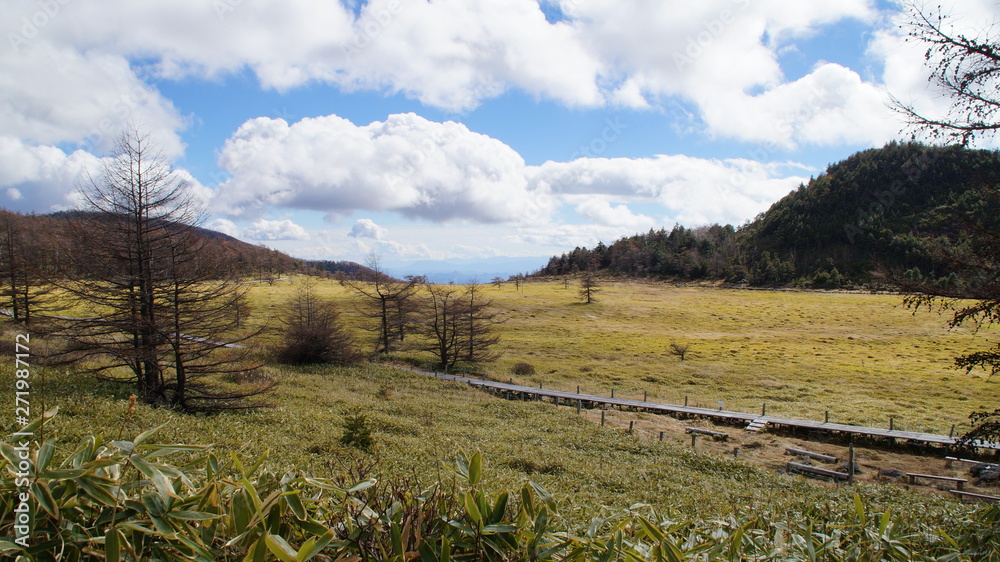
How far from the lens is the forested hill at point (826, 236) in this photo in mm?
134625

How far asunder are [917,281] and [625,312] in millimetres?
72282

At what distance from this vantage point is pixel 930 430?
26.1 m

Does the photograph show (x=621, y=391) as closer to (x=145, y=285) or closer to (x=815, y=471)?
(x=815, y=471)

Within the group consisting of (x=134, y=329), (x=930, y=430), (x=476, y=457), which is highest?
(x=476, y=457)

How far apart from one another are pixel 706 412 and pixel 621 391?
28.1 ft

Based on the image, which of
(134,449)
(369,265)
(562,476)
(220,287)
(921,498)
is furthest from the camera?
(369,265)

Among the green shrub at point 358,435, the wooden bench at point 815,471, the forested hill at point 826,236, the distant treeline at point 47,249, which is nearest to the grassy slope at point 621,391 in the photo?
the green shrub at point 358,435

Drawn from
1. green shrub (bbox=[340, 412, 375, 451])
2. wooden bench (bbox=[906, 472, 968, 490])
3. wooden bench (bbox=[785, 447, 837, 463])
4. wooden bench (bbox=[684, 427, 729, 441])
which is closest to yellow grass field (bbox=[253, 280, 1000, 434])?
wooden bench (bbox=[684, 427, 729, 441])

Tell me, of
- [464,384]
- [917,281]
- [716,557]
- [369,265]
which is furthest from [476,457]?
[369,265]

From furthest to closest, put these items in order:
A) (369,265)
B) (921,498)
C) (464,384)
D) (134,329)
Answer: (369,265) < (464,384) < (134,329) < (921,498)

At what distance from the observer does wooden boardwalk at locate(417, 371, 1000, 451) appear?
2397cm

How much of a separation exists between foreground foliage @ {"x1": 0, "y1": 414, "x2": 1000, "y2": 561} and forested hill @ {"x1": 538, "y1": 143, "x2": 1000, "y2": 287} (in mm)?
145730

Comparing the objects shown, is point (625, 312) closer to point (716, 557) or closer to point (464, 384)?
point (464, 384)

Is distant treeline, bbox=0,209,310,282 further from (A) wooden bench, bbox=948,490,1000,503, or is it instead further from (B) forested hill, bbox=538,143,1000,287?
(B) forested hill, bbox=538,143,1000,287
